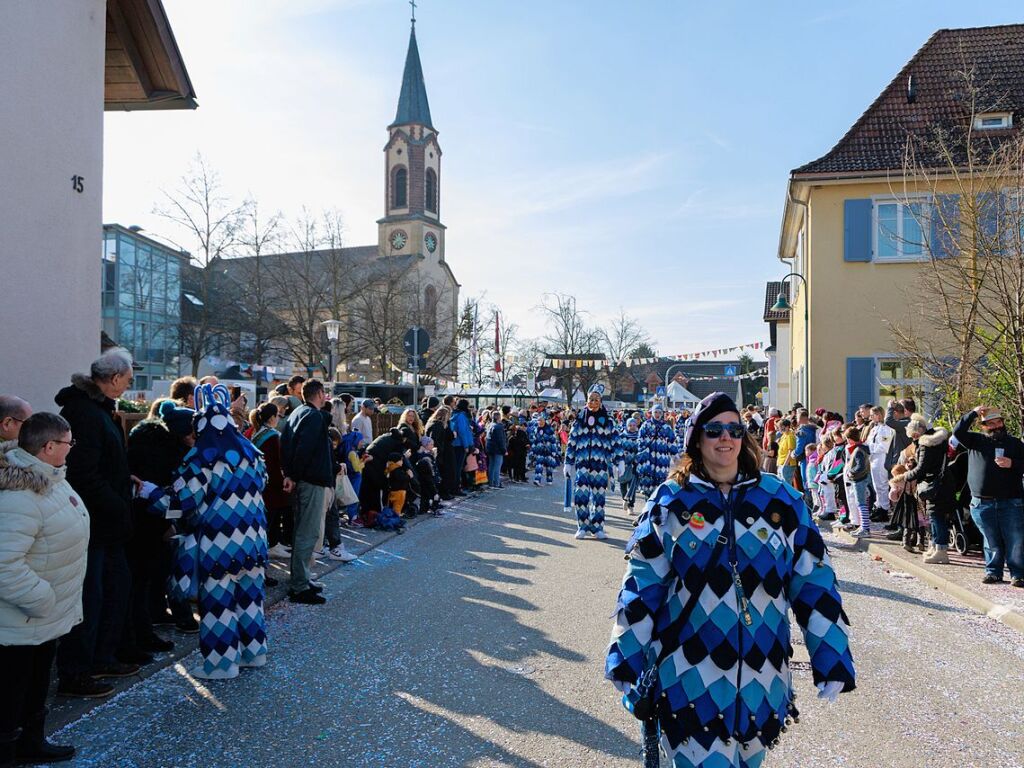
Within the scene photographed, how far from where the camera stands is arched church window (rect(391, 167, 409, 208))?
7969cm

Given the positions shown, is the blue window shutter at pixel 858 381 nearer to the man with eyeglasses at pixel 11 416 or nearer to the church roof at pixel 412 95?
the man with eyeglasses at pixel 11 416

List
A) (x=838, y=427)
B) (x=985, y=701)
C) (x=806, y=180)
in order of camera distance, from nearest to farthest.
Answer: (x=985, y=701)
(x=838, y=427)
(x=806, y=180)

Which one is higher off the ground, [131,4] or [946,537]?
[131,4]

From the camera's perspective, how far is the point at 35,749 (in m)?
4.35

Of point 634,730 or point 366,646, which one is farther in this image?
point 366,646

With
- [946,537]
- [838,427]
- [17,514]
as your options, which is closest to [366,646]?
[17,514]

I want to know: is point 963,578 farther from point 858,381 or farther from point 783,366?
point 783,366

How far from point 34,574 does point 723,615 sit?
10.9ft

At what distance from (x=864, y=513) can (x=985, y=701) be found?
7.48m

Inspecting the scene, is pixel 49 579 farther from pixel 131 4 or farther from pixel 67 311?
pixel 131 4

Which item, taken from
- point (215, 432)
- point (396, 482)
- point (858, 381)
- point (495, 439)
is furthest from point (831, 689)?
point (858, 381)

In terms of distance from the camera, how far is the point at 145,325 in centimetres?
3794

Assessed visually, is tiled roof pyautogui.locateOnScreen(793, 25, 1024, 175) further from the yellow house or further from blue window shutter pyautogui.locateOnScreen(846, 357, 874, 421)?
blue window shutter pyautogui.locateOnScreen(846, 357, 874, 421)

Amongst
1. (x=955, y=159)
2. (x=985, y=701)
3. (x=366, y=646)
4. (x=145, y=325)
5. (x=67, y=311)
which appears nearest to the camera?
(x=985, y=701)
